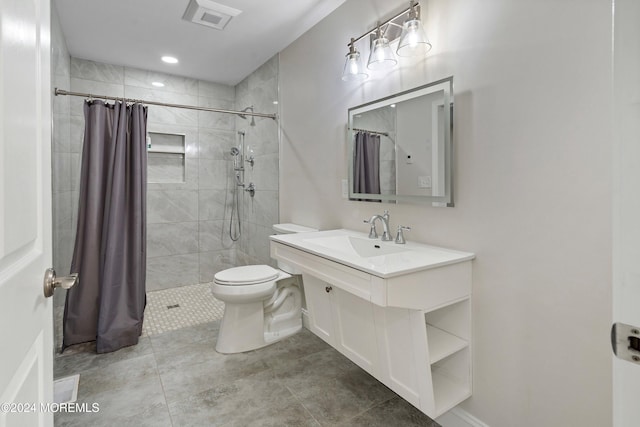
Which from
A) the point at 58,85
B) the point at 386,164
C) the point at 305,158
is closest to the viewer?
the point at 386,164

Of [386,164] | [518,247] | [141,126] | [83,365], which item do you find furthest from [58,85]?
[518,247]

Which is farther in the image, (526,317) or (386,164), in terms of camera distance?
(386,164)

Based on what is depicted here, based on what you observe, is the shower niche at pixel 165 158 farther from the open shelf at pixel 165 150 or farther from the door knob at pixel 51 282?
the door knob at pixel 51 282

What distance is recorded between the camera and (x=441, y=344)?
1545 mm

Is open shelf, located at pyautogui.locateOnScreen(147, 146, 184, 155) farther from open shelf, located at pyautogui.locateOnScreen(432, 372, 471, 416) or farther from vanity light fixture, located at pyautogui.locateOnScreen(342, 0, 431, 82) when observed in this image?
open shelf, located at pyautogui.locateOnScreen(432, 372, 471, 416)

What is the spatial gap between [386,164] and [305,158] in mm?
987

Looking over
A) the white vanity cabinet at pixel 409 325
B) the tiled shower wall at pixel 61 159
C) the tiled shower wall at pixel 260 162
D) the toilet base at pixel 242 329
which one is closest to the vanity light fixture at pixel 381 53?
the white vanity cabinet at pixel 409 325

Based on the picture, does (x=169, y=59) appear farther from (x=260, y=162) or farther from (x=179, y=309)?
(x=179, y=309)

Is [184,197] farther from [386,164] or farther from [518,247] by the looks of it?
[518,247]

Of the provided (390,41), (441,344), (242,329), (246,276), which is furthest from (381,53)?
(242,329)

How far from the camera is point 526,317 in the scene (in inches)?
53.5

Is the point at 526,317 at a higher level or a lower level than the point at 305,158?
lower

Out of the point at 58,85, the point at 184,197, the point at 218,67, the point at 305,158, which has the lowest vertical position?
the point at 184,197

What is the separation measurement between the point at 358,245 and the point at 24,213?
5.13 feet
